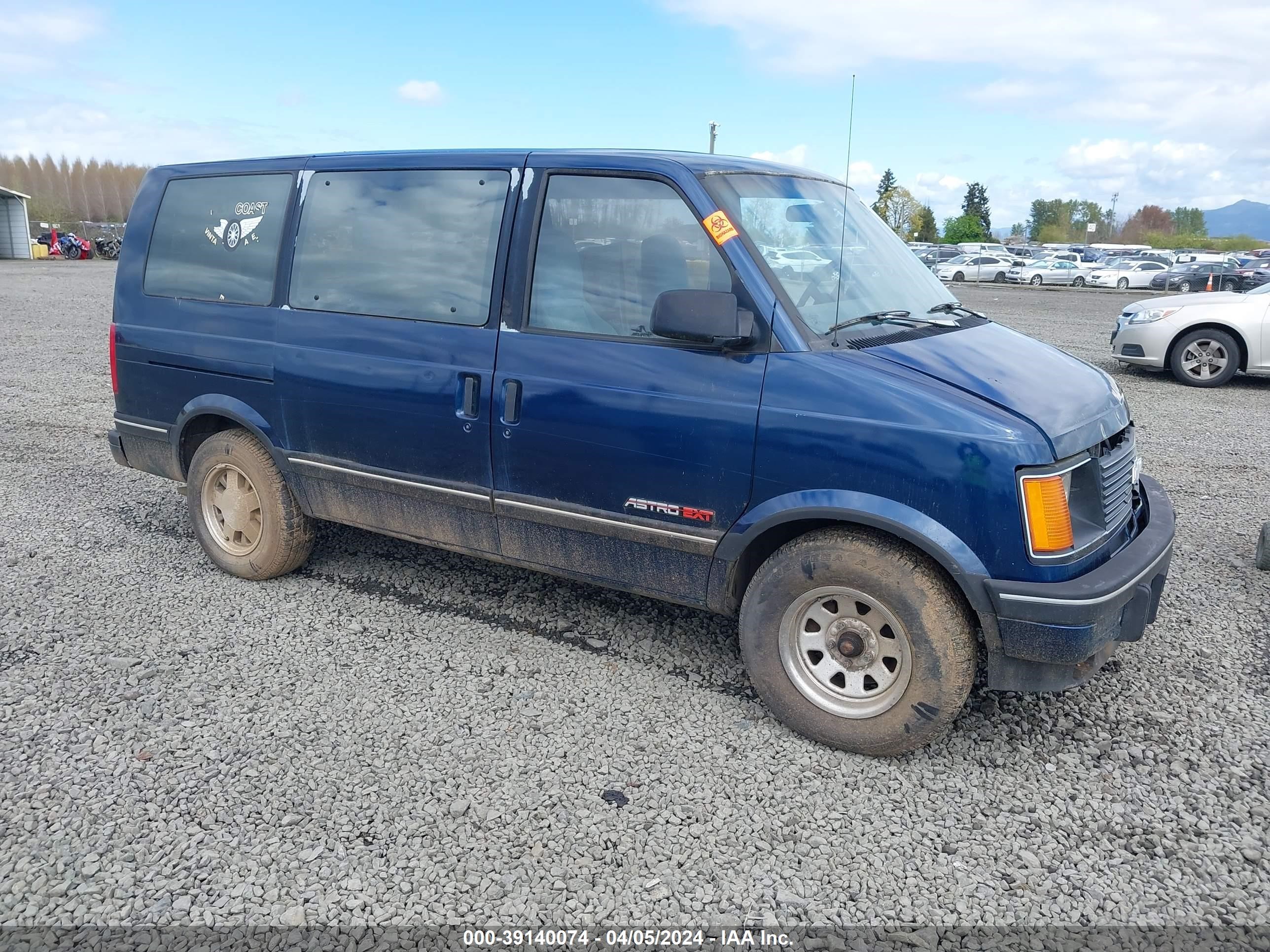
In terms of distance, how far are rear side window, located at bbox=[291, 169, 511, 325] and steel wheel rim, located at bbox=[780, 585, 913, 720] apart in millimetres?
1795

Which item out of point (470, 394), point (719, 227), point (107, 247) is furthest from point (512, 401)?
point (107, 247)

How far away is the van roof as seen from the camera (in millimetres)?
3633

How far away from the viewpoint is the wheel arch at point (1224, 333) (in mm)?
10938

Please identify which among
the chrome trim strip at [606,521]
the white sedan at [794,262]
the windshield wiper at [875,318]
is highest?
the white sedan at [794,262]

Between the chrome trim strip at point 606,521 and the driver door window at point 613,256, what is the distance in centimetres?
72

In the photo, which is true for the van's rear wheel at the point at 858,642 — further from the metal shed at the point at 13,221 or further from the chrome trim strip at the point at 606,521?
the metal shed at the point at 13,221

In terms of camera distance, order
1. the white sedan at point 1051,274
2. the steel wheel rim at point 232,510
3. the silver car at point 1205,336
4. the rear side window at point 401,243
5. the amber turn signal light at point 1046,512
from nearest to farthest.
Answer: the amber turn signal light at point 1046,512 < the rear side window at point 401,243 < the steel wheel rim at point 232,510 < the silver car at point 1205,336 < the white sedan at point 1051,274

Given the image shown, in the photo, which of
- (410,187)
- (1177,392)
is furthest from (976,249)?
(410,187)

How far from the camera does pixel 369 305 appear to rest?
4.19m

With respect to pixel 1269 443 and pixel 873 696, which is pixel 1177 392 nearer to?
pixel 1269 443

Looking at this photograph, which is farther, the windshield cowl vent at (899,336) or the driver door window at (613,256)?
the driver door window at (613,256)

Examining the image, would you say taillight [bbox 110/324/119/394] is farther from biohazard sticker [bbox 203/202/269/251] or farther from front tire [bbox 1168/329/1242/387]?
front tire [bbox 1168/329/1242/387]

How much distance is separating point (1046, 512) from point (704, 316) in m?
1.29

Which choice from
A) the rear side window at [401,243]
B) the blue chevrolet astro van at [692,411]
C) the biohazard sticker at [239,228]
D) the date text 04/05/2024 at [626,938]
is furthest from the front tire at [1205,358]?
the date text 04/05/2024 at [626,938]
